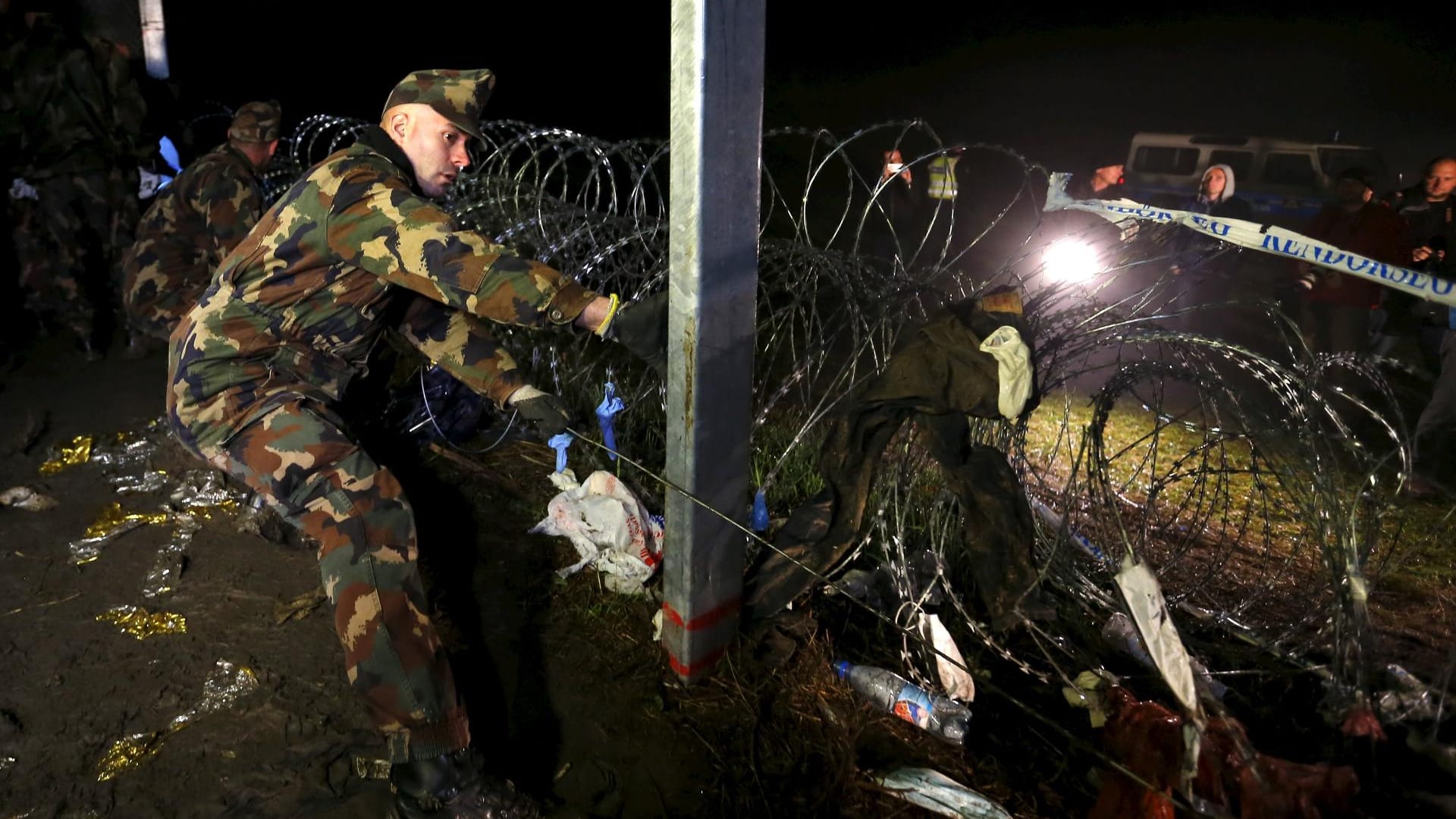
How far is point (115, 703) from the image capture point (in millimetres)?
2795

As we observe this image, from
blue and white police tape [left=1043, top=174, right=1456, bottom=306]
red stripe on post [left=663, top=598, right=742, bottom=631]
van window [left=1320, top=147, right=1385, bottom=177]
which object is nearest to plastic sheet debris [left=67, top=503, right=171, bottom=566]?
red stripe on post [left=663, top=598, right=742, bottom=631]

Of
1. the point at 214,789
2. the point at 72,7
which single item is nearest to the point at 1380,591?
the point at 214,789

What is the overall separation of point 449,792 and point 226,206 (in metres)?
4.43

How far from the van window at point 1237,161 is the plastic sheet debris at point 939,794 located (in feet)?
28.7

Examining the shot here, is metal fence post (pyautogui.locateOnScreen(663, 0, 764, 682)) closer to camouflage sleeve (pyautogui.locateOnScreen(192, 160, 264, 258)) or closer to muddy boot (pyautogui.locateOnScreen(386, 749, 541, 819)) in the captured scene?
muddy boot (pyautogui.locateOnScreen(386, 749, 541, 819))

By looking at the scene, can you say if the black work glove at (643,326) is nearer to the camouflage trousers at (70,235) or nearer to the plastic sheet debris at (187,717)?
the plastic sheet debris at (187,717)

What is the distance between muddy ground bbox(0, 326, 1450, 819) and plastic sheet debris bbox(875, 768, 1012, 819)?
5 centimetres

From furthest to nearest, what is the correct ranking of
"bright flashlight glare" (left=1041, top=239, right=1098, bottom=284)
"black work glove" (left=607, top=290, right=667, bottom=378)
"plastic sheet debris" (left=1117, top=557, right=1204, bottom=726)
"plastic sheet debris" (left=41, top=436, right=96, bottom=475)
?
"plastic sheet debris" (left=41, top=436, right=96, bottom=475) → "bright flashlight glare" (left=1041, top=239, right=1098, bottom=284) → "black work glove" (left=607, top=290, right=667, bottom=378) → "plastic sheet debris" (left=1117, top=557, right=1204, bottom=726)

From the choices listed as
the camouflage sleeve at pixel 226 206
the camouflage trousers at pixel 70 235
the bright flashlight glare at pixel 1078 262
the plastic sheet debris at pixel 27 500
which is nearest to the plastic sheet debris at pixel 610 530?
the bright flashlight glare at pixel 1078 262

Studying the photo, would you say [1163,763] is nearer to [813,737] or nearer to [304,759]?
[813,737]

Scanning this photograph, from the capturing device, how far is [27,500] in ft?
13.1

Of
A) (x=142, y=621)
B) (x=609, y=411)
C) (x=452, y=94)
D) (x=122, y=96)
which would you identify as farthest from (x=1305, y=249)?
(x=122, y=96)

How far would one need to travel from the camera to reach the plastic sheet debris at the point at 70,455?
4363 millimetres

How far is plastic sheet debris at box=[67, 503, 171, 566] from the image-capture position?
11.9ft
